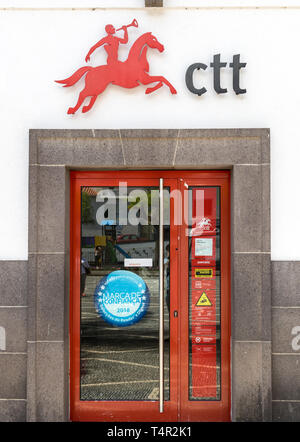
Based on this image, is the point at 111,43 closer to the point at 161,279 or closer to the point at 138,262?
the point at 138,262

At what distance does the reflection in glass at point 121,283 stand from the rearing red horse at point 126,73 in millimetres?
1214

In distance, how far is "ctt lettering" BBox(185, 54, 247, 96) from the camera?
5.45m

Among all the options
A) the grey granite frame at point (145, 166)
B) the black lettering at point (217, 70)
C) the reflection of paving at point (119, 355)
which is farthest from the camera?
the reflection of paving at point (119, 355)

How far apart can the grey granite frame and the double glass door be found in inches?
8.9

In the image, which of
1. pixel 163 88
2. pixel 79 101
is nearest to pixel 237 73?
pixel 163 88

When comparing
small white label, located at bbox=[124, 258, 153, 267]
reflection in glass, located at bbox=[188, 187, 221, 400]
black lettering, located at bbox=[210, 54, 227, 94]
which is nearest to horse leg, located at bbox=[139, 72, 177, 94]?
black lettering, located at bbox=[210, 54, 227, 94]

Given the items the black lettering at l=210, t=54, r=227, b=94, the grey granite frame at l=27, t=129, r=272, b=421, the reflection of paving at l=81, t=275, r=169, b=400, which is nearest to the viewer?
the grey granite frame at l=27, t=129, r=272, b=421

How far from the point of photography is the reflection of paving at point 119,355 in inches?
221

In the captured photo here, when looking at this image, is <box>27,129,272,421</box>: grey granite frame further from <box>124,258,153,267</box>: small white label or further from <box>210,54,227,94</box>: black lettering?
<box>124,258,153,267</box>: small white label

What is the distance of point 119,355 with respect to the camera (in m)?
5.68

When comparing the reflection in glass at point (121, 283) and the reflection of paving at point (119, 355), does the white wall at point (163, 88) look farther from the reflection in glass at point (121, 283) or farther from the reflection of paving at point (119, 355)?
the reflection of paving at point (119, 355)

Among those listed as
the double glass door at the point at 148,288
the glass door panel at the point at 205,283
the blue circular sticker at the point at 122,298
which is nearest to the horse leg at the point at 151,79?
the double glass door at the point at 148,288
